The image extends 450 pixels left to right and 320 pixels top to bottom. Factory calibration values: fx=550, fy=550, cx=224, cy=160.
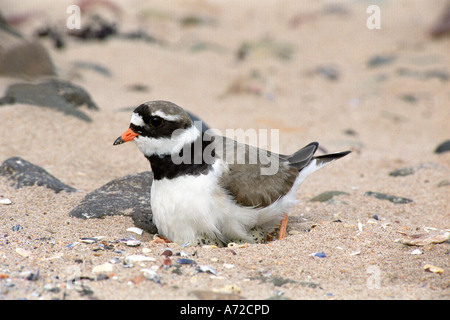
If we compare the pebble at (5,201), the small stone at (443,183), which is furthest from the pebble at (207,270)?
the small stone at (443,183)

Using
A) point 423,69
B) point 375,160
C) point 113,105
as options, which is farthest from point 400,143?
point 113,105

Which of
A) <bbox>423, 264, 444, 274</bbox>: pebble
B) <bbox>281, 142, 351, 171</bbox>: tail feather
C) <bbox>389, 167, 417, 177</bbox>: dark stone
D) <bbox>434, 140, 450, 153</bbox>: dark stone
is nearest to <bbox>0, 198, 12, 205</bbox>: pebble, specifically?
<bbox>281, 142, 351, 171</bbox>: tail feather

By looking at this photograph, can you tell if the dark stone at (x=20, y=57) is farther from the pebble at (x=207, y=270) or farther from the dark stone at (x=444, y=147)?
the dark stone at (x=444, y=147)

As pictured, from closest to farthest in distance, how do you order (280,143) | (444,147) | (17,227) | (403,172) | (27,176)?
(17,227), (27,176), (403,172), (444,147), (280,143)

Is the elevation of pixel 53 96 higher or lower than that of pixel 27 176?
higher

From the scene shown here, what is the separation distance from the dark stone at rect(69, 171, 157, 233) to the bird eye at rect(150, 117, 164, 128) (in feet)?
3.37

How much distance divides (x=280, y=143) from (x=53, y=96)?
138 inches

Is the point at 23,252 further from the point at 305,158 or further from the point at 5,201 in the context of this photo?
the point at 305,158

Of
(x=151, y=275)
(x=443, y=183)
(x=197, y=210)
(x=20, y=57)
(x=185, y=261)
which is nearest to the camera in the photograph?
(x=151, y=275)

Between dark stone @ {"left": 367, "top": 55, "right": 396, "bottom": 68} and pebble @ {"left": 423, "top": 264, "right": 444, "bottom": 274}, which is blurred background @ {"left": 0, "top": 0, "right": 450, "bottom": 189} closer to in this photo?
dark stone @ {"left": 367, "top": 55, "right": 396, "bottom": 68}

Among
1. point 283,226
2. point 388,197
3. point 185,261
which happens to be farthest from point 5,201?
point 388,197

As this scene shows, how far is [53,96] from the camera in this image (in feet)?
26.0

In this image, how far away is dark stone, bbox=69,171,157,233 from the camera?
16.3ft
